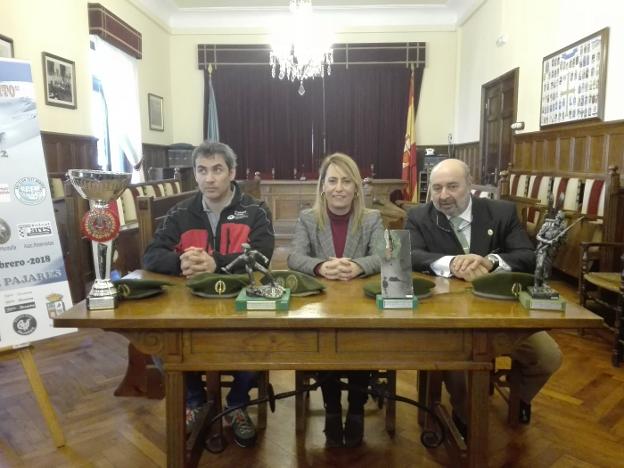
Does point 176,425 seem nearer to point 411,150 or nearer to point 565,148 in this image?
point 565,148

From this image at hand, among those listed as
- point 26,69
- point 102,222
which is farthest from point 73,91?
point 102,222

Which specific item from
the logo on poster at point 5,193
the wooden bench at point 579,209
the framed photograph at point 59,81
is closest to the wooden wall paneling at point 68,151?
the framed photograph at point 59,81

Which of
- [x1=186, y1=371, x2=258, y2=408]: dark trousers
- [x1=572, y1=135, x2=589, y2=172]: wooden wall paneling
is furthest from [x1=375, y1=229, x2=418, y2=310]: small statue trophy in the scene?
[x1=572, y1=135, x2=589, y2=172]: wooden wall paneling

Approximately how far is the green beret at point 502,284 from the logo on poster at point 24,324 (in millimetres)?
1653

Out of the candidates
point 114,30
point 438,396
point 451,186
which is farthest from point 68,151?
point 438,396

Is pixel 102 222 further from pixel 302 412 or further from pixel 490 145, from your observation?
pixel 490 145

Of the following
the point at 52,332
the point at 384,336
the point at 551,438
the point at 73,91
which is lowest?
the point at 551,438

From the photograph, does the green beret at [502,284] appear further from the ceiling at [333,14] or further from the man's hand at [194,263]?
the ceiling at [333,14]

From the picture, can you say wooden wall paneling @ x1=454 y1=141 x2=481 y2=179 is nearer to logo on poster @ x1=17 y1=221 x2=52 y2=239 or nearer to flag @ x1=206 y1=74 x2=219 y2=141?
flag @ x1=206 y1=74 x2=219 y2=141

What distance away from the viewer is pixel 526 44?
5.64 metres

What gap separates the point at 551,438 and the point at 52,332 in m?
2.05

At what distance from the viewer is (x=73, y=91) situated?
5.20m

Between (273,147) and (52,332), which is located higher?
(273,147)

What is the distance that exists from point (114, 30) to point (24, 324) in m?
5.01
